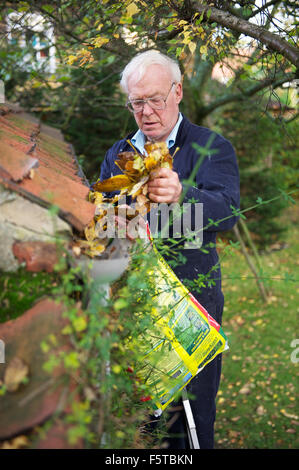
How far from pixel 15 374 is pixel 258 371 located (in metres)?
5.19

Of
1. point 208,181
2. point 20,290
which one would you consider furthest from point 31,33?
point 20,290

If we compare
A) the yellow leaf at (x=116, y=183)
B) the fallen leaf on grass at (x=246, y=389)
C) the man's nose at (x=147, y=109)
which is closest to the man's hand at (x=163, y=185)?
the yellow leaf at (x=116, y=183)

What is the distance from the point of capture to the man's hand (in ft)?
5.43

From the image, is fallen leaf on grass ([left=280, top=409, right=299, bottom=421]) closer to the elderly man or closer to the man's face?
the elderly man

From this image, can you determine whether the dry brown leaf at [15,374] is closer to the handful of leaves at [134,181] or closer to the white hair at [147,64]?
the handful of leaves at [134,181]

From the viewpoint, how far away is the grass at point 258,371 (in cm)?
445

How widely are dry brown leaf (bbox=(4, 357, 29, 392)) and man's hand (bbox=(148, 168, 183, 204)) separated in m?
0.78

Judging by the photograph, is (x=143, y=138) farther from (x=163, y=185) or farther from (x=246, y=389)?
(x=246, y=389)

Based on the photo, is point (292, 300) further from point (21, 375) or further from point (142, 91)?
point (21, 375)

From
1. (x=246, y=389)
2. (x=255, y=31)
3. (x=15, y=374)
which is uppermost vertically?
(x=255, y=31)

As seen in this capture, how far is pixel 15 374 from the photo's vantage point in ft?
4.00

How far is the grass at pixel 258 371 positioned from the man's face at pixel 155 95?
3.35 ft

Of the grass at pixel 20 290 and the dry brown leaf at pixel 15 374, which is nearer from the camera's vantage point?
the dry brown leaf at pixel 15 374

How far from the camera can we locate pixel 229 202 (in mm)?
2279
